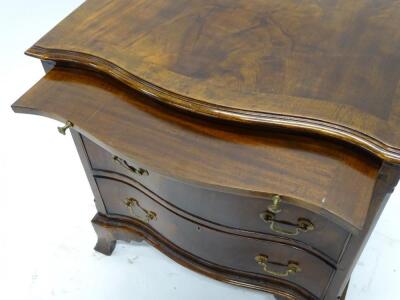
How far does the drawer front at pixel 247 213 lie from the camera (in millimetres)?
737

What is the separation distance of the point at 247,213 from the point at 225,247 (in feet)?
0.55

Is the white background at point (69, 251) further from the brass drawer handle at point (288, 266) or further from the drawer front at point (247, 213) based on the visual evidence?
the drawer front at point (247, 213)

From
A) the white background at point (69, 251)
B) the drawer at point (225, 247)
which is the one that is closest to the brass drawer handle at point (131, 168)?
the drawer at point (225, 247)

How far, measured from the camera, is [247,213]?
789 millimetres

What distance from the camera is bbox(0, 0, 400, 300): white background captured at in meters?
1.21

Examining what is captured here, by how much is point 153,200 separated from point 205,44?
40cm

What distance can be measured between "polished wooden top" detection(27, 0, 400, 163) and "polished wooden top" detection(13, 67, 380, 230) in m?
0.04

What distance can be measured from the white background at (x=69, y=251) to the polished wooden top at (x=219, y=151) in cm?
70

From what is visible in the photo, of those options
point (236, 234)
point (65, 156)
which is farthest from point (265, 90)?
point (65, 156)

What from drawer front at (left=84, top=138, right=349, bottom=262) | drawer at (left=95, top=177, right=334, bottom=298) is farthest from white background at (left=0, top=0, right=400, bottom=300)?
drawer front at (left=84, top=138, right=349, bottom=262)

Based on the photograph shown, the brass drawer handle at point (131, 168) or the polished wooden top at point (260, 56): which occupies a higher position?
the polished wooden top at point (260, 56)

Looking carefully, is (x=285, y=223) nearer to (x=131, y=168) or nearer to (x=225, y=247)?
(x=225, y=247)

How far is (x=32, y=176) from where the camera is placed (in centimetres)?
152

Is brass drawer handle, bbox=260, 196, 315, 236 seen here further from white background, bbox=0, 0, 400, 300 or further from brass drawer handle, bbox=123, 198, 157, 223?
white background, bbox=0, 0, 400, 300
